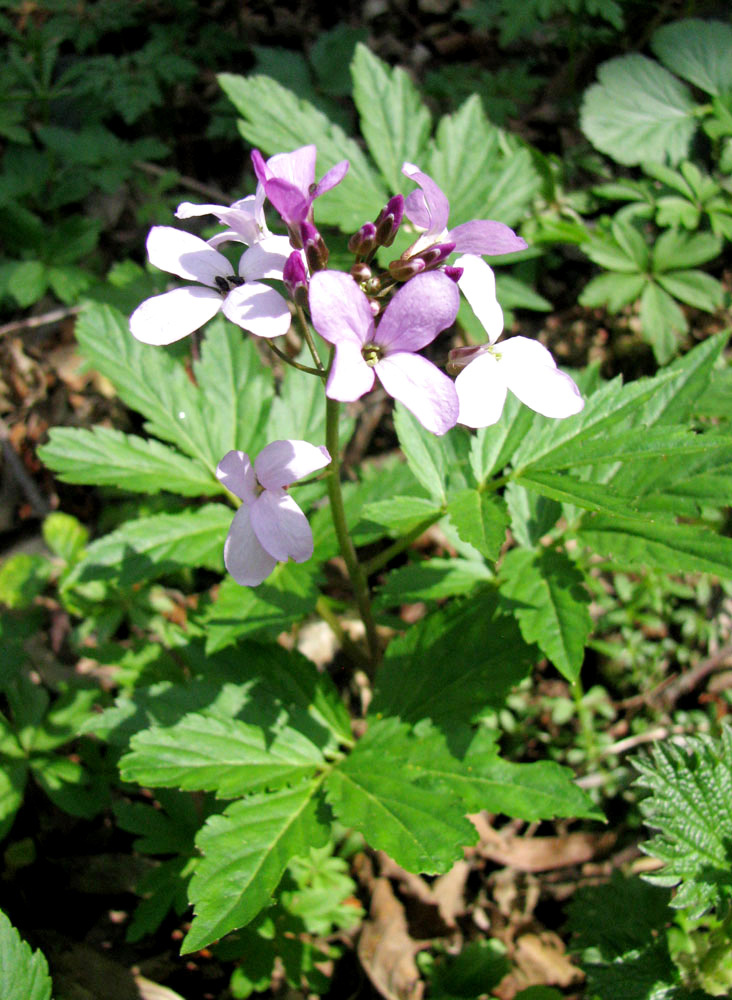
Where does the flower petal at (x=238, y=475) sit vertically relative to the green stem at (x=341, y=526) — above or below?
above

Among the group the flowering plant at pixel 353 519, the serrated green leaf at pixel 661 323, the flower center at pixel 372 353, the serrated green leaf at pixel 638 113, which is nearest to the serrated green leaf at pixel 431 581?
the flowering plant at pixel 353 519

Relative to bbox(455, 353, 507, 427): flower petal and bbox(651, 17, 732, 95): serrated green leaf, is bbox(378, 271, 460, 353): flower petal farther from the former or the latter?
bbox(651, 17, 732, 95): serrated green leaf

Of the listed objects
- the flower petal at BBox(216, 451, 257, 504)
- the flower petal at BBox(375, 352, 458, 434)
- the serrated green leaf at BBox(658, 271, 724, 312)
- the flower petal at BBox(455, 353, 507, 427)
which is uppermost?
the flower petal at BBox(375, 352, 458, 434)

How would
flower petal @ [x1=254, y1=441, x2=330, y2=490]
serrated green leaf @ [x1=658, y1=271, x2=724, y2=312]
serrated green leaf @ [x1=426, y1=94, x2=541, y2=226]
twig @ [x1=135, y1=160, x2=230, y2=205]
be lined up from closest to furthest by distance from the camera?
flower petal @ [x1=254, y1=441, x2=330, y2=490], serrated green leaf @ [x1=426, y1=94, x2=541, y2=226], serrated green leaf @ [x1=658, y1=271, x2=724, y2=312], twig @ [x1=135, y1=160, x2=230, y2=205]

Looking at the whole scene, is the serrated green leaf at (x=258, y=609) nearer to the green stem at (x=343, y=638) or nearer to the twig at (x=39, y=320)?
the green stem at (x=343, y=638)

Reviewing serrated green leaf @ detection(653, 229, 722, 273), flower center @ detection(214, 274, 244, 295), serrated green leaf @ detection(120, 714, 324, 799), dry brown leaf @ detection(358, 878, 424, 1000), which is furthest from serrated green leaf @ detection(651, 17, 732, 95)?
dry brown leaf @ detection(358, 878, 424, 1000)

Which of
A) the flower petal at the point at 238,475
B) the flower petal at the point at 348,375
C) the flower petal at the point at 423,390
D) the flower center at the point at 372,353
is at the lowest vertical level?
the flower petal at the point at 238,475
